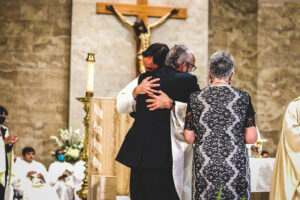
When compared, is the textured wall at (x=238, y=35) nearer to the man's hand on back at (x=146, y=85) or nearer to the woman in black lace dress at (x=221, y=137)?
the man's hand on back at (x=146, y=85)

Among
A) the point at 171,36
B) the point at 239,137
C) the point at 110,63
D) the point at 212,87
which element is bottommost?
the point at 239,137

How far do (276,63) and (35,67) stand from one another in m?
5.60

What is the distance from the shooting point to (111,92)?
8.20 metres

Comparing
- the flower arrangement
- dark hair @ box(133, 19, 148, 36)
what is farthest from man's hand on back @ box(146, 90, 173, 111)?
dark hair @ box(133, 19, 148, 36)

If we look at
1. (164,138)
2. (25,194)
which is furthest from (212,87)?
(25,194)

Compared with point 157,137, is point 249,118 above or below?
above

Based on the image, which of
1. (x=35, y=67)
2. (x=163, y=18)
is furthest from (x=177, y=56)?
(x=35, y=67)

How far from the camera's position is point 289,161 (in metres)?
3.24

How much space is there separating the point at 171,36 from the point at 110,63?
138cm

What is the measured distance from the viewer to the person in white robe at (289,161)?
10.4 feet

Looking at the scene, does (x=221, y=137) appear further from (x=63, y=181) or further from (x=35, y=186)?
(x=63, y=181)

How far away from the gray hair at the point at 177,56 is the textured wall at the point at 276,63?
6907mm

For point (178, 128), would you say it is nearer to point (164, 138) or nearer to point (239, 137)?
point (164, 138)

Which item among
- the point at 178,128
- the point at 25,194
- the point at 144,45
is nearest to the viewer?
the point at 178,128
